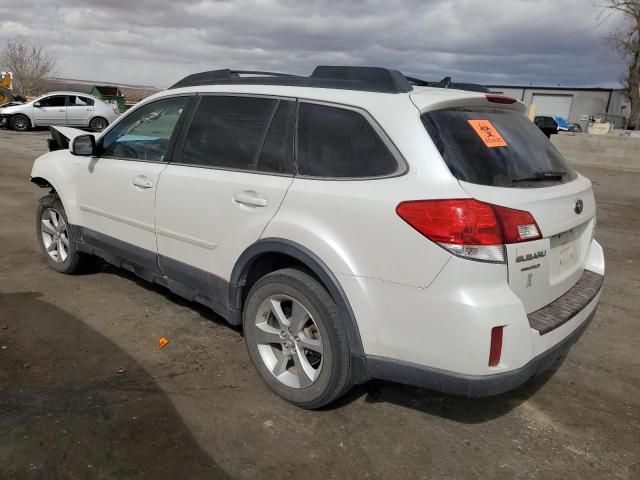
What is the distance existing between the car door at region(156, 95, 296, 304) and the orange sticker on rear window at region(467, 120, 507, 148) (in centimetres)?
102

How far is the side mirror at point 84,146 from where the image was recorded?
14.6ft

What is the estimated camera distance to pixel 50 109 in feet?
78.6

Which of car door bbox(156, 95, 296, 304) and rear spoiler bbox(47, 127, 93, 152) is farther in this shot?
rear spoiler bbox(47, 127, 93, 152)

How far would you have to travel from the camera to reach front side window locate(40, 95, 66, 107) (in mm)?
23828

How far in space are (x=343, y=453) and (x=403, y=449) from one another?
31 centimetres

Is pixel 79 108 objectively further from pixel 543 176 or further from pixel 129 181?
pixel 543 176

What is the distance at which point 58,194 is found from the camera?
495 centimetres

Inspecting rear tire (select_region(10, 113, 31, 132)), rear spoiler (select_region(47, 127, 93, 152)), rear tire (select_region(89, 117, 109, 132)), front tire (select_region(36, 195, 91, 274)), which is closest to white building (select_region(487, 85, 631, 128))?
rear tire (select_region(89, 117, 109, 132))

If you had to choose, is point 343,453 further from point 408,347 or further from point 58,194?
point 58,194

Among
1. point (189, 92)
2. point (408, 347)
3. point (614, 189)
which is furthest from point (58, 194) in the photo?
point (614, 189)

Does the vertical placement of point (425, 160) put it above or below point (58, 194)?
above

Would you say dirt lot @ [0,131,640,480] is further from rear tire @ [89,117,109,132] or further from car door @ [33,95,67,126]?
car door @ [33,95,67,126]

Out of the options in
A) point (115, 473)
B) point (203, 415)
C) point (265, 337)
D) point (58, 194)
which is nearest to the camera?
point (115, 473)

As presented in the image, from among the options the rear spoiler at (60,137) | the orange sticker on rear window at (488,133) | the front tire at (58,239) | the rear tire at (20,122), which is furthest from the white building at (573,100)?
the orange sticker on rear window at (488,133)
